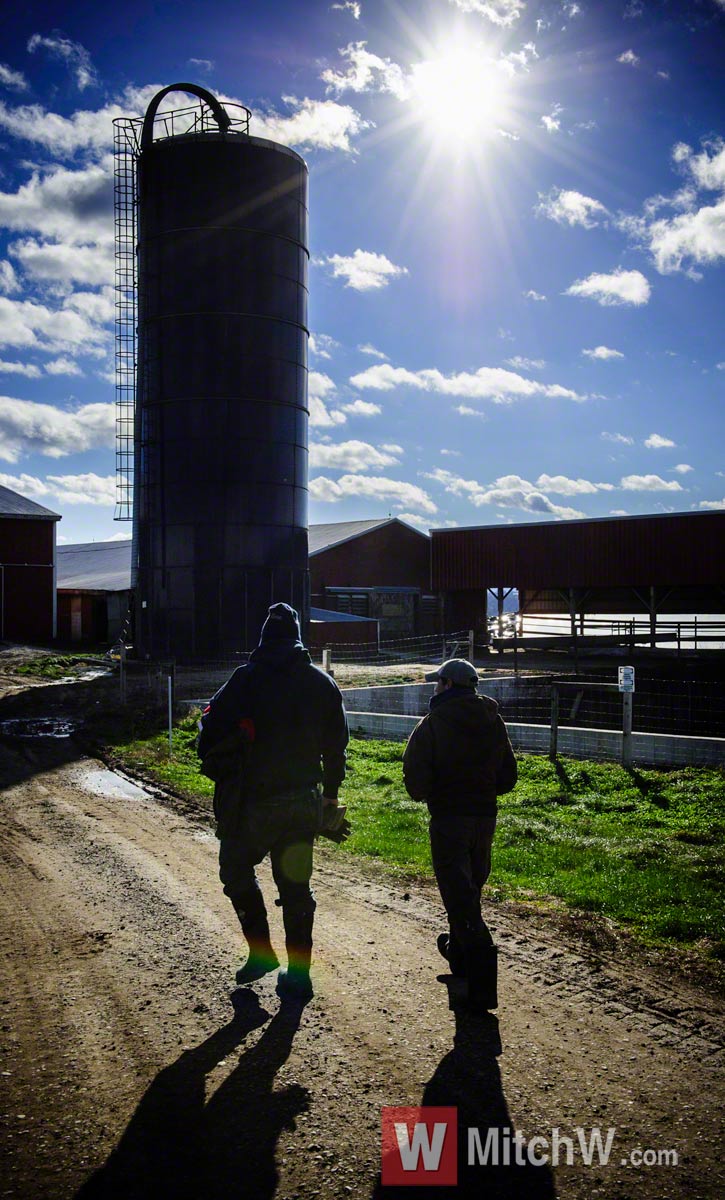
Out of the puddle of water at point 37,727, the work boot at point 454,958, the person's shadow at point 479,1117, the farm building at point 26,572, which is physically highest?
the farm building at point 26,572

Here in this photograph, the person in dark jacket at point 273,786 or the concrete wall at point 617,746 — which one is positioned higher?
the person in dark jacket at point 273,786

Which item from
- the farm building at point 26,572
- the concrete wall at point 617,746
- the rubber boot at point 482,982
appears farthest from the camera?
the farm building at point 26,572

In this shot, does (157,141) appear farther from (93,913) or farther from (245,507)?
(93,913)

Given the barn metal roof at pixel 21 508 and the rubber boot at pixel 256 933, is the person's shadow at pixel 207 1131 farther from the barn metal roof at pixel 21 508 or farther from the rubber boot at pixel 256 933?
the barn metal roof at pixel 21 508

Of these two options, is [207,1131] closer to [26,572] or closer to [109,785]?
[109,785]

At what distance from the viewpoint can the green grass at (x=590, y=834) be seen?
620 cm

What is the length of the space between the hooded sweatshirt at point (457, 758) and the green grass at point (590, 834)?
178 centimetres

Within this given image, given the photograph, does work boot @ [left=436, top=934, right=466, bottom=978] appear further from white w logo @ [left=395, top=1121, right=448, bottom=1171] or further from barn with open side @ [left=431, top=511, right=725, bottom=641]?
barn with open side @ [left=431, top=511, right=725, bottom=641]

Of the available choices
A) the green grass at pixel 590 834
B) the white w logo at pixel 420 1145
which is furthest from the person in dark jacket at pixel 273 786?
the green grass at pixel 590 834

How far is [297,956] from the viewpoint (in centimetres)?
477

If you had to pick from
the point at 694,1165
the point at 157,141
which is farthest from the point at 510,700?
the point at 157,141

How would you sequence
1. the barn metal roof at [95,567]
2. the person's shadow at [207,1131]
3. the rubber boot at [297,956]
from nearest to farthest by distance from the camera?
the person's shadow at [207,1131] → the rubber boot at [297,956] → the barn metal roof at [95,567]

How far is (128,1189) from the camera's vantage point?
3129 mm

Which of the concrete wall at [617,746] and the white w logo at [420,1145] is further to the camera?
the concrete wall at [617,746]
